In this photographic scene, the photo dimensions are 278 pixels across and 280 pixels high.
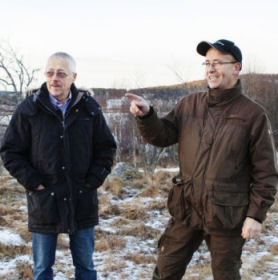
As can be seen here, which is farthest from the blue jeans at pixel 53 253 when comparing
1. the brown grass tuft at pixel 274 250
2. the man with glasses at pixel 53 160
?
the brown grass tuft at pixel 274 250

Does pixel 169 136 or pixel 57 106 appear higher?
pixel 57 106

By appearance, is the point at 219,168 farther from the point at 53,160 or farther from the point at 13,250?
the point at 13,250

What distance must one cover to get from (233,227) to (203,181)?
34 cm

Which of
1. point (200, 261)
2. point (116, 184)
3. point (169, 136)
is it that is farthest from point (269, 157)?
point (116, 184)

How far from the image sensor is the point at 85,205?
2566 mm

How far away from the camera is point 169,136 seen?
8.42 feet

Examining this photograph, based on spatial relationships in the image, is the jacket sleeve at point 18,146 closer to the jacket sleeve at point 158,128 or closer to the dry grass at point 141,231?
the jacket sleeve at point 158,128

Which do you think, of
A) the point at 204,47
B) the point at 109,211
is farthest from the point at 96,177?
the point at 109,211

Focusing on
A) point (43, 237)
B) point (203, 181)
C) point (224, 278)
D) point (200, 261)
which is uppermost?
point (203, 181)

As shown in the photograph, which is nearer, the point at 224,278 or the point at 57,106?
the point at 224,278

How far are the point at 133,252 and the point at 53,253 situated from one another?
218cm

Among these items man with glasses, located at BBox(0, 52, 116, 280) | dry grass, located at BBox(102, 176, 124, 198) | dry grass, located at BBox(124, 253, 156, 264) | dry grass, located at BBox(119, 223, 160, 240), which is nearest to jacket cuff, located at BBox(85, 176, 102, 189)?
man with glasses, located at BBox(0, 52, 116, 280)

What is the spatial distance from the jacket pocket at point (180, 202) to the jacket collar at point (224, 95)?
57 cm

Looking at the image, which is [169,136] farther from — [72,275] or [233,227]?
[72,275]
